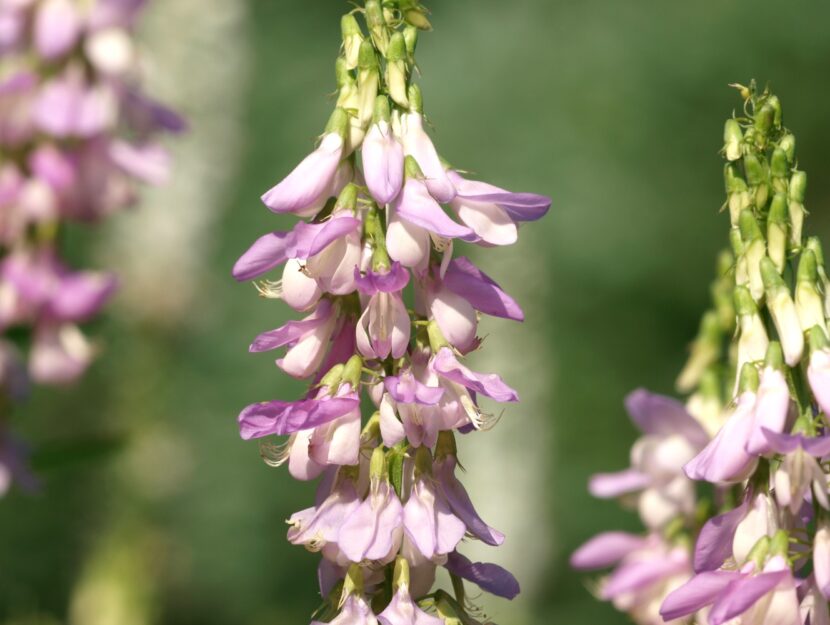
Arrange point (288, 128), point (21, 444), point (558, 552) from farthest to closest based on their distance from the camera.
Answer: point (288, 128), point (558, 552), point (21, 444)

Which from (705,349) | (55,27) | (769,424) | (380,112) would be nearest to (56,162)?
(55,27)

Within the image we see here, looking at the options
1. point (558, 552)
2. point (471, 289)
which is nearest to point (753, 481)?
point (471, 289)

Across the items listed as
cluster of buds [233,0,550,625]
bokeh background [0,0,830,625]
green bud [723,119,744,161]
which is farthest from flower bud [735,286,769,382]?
bokeh background [0,0,830,625]

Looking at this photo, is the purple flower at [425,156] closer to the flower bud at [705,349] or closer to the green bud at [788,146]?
the green bud at [788,146]

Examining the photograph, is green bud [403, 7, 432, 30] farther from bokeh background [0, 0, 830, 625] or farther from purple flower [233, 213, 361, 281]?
bokeh background [0, 0, 830, 625]

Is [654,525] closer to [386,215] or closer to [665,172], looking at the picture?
[386,215]

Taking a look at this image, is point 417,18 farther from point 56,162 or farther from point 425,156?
point 56,162

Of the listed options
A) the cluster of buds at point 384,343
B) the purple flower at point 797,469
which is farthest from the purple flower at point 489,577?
the purple flower at point 797,469
